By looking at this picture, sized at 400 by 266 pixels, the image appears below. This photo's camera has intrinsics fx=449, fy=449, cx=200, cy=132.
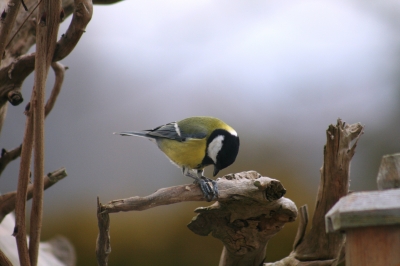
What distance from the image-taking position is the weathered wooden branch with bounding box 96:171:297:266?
0.95 metres

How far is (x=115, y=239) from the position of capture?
6.57ft

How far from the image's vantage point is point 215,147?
1304 mm

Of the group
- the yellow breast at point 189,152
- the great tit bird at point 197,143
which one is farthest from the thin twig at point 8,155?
the yellow breast at point 189,152

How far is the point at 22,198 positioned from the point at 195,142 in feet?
2.32

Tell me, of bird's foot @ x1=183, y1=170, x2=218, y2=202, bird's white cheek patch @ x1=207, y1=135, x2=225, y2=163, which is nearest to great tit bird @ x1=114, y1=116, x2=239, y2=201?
Result: bird's white cheek patch @ x1=207, y1=135, x2=225, y2=163

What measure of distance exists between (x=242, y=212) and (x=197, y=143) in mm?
397

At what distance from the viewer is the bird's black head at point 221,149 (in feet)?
4.07

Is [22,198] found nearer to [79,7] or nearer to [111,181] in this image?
[79,7]

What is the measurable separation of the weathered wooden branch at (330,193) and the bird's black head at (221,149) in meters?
0.27

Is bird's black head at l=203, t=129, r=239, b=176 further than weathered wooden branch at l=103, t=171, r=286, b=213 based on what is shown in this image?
Yes

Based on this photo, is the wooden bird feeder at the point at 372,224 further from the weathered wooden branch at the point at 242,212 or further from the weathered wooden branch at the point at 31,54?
the weathered wooden branch at the point at 31,54

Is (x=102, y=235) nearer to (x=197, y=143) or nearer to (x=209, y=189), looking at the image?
(x=209, y=189)

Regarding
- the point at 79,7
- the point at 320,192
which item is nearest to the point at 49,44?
the point at 79,7

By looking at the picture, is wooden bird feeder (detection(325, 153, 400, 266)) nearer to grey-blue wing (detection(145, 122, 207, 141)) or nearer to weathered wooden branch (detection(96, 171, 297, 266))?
weathered wooden branch (detection(96, 171, 297, 266))
